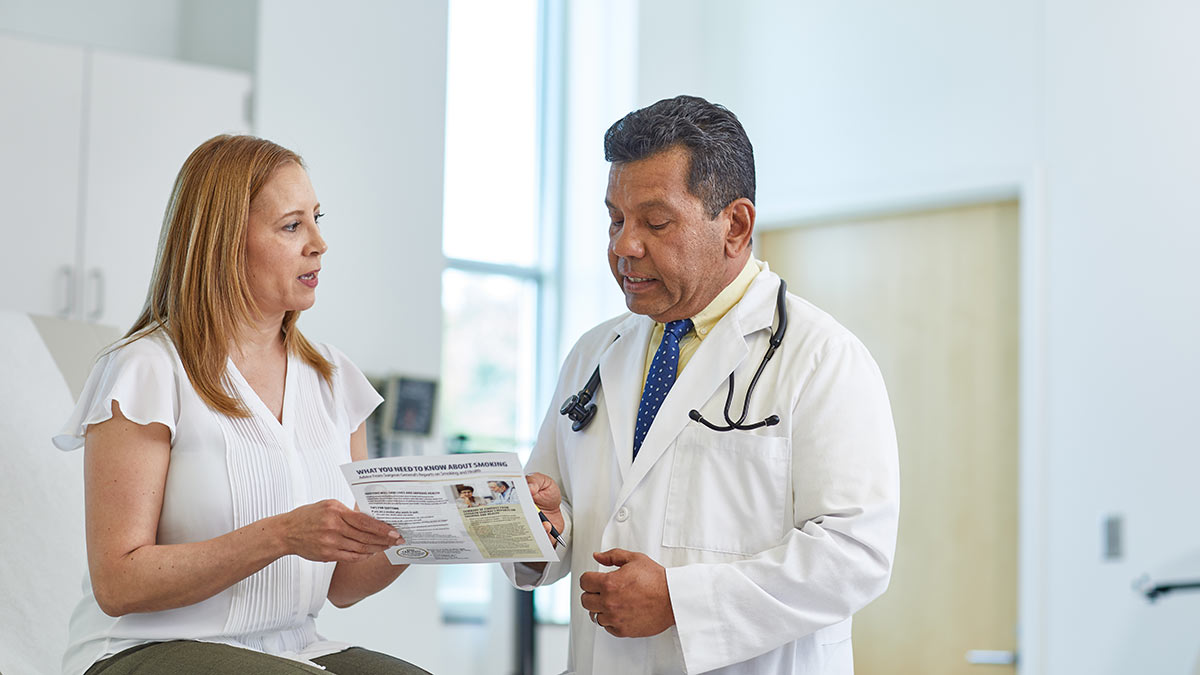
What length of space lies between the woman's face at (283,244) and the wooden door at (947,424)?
8.92ft

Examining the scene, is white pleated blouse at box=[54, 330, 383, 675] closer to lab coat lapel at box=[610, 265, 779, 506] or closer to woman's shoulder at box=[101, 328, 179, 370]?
woman's shoulder at box=[101, 328, 179, 370]

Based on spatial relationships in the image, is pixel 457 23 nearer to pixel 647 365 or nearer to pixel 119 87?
pixel 119 87

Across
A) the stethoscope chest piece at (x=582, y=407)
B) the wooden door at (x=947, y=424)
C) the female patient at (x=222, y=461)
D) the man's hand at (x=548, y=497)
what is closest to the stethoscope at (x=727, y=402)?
the stethoscope chest piece at (x=582, y=407)

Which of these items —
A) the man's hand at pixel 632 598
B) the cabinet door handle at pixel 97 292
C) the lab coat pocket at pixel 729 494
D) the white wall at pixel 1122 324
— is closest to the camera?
the man's hand at pixel 632 598

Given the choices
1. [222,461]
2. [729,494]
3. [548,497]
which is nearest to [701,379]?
[729,494]

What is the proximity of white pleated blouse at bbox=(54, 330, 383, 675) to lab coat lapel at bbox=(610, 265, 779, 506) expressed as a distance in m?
0.47

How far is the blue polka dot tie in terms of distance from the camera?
182cm

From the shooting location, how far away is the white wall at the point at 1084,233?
11.4 feet

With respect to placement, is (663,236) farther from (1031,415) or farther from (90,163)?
(1031,415)

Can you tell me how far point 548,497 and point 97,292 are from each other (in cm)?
183

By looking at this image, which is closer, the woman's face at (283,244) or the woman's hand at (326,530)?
the woman's hand at (326,530)

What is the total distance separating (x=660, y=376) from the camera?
6.06ft

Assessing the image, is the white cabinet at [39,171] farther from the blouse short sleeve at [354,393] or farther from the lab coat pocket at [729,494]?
the lab coat pocket at [729,494]

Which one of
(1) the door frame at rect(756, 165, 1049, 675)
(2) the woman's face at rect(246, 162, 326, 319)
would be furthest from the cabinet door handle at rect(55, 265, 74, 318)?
(1) the door frame at rect(756, 165, 1049, 675)
